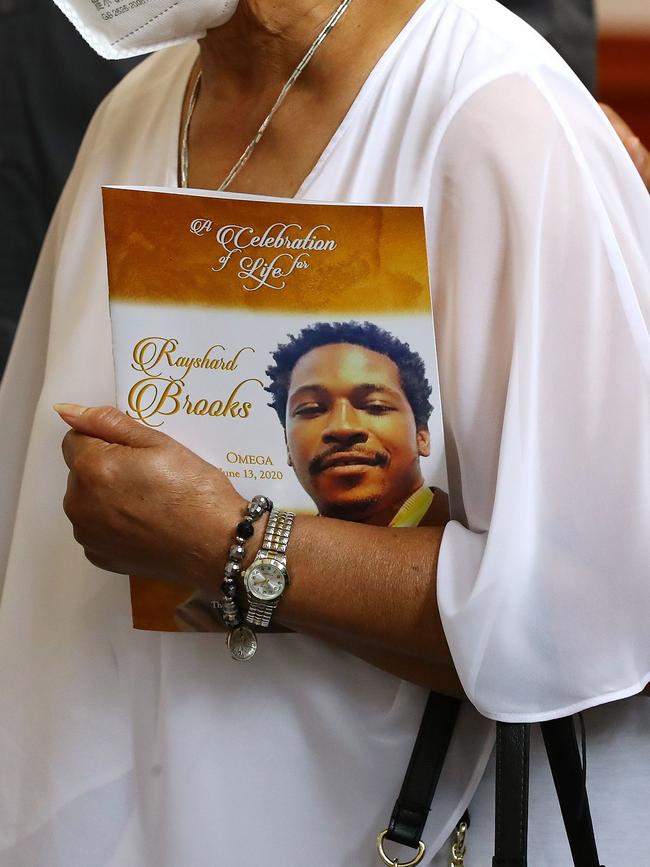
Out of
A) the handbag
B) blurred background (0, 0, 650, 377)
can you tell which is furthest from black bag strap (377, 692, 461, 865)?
blurred background (0, 0, 650, 377)

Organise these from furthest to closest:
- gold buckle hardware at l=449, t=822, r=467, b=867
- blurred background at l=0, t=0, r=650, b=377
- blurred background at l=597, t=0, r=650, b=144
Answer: blurred background at l=597, t=0, r=650, b=144 → blurred background at l=0, t=0, r=650, b=377 → gold buckle hardware at l=449, t=822, r=467, b=867

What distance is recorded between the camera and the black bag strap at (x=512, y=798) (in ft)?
2.47

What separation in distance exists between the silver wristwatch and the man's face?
0.13 ft

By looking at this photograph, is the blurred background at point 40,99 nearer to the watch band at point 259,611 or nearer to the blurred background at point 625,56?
the blurred background at point 625,56

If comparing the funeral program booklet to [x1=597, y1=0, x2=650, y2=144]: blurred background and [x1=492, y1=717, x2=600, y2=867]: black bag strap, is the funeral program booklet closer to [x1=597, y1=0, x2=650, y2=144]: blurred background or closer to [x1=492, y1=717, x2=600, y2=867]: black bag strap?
[x1=492, y1=717, x2=600, y2=867]: black bag strap

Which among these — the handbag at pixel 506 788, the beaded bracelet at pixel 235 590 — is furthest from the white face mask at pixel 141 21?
the handbag at pixel 506 788

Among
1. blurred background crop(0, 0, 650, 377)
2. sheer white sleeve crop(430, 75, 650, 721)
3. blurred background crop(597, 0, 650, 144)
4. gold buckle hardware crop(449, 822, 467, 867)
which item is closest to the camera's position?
sheer white sleeve crop(430, 75, 650, 721)

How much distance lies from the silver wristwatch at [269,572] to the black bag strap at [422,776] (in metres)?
0.15

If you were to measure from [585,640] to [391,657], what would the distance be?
0.15 meters

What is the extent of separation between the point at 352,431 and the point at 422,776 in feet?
0.88

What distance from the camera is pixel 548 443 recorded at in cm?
74

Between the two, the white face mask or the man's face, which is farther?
the white face mask

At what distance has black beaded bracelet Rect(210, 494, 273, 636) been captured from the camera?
0.77 m

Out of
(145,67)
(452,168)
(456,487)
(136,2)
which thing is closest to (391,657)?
(456,487)
